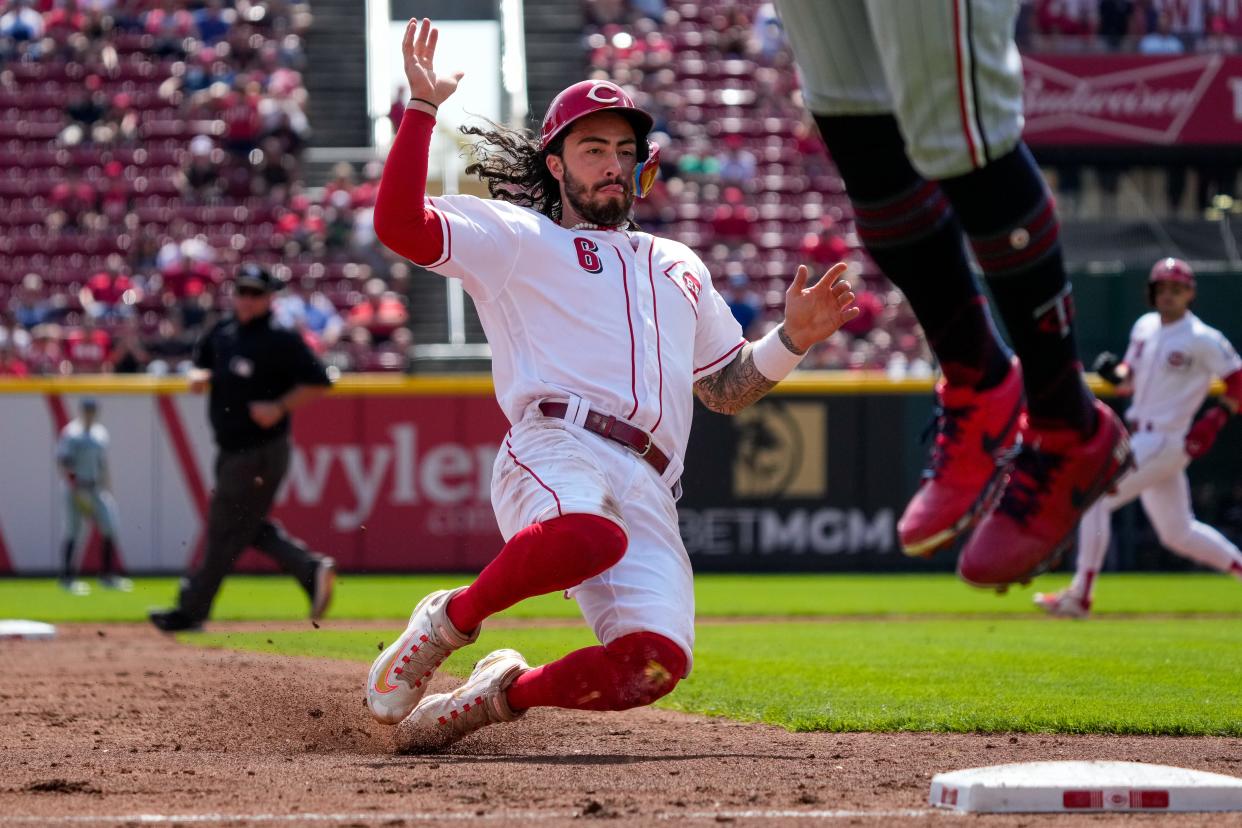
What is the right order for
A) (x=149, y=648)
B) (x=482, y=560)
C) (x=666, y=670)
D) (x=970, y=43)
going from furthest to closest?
(x=482, y=560)
(x=149, y=648)
(x=666, y=670)
(x=970, y=43)

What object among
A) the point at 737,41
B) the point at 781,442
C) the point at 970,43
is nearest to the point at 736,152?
the point at 737,41

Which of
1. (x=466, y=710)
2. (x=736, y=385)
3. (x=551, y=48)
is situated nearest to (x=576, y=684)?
(x=466, y=710)

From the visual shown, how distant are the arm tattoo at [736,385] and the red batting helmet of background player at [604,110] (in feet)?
2.11

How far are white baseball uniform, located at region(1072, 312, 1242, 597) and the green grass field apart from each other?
1.77 ft

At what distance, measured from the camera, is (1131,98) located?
70.0 feet

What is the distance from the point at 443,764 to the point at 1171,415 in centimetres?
803

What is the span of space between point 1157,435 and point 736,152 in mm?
11852

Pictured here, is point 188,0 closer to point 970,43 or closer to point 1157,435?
point 1157,435

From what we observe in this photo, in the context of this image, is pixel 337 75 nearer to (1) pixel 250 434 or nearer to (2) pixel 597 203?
(1) pixel 250 434

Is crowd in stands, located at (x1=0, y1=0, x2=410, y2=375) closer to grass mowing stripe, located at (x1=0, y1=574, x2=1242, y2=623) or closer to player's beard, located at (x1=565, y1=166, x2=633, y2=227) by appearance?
grass mowing stripe, located at (x1=0, y1=574, x2=1242, y2=623)

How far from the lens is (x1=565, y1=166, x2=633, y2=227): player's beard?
5.67 meters

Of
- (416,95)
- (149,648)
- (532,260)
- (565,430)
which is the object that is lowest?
(149,648)

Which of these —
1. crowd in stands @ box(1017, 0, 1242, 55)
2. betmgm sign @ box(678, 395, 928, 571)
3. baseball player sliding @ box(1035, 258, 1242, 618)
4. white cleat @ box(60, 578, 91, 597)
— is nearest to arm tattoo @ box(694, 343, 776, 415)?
baseball player sliding @ box(1035, 258, 1242, 618)

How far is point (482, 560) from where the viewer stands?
16203mm
